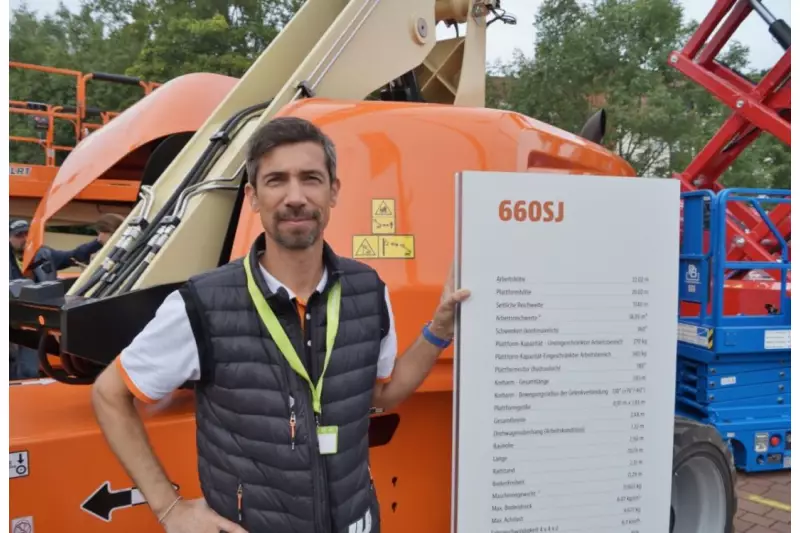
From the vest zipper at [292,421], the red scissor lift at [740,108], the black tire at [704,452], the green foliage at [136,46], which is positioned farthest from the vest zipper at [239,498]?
the green foliage at [136,46]

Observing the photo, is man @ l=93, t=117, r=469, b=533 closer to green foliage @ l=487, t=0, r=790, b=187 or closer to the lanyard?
the lanyard

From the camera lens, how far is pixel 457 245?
1.75 m

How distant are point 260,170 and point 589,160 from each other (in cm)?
193

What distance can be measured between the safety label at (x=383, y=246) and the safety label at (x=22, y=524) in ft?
4.34

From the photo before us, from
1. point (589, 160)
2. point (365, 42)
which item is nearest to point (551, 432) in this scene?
point (589, 160)

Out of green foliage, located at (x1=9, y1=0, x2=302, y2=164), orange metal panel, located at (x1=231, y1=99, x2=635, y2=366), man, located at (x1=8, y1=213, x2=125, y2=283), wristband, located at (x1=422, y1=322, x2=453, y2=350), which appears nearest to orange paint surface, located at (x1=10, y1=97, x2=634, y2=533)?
orange metal panel, located at (x1=231, y1=99, x2=635, y2=366)

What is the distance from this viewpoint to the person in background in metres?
4.40

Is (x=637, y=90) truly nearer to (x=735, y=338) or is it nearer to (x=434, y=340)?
(x=735, y=338)

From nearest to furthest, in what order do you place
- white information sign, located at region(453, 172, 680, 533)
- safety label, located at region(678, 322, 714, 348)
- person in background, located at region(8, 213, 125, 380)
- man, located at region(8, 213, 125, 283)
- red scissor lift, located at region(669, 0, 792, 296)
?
white information sign, located at region(453, 172, 680, 533) → safety label, located at region(678, 322, 714, 348) → person in background, located at region(8, 213, 125, 380) → man, located at region(8, 213, 125, 283) → red scissor lift, located at region(669, 0, 792, 296)

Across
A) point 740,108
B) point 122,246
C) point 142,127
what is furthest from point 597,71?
point 122,246

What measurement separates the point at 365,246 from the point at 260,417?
101 cm

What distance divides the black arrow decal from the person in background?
2.53 m

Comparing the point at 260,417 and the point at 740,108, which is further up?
the point at 740,108

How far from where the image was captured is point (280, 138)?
1.58 m
